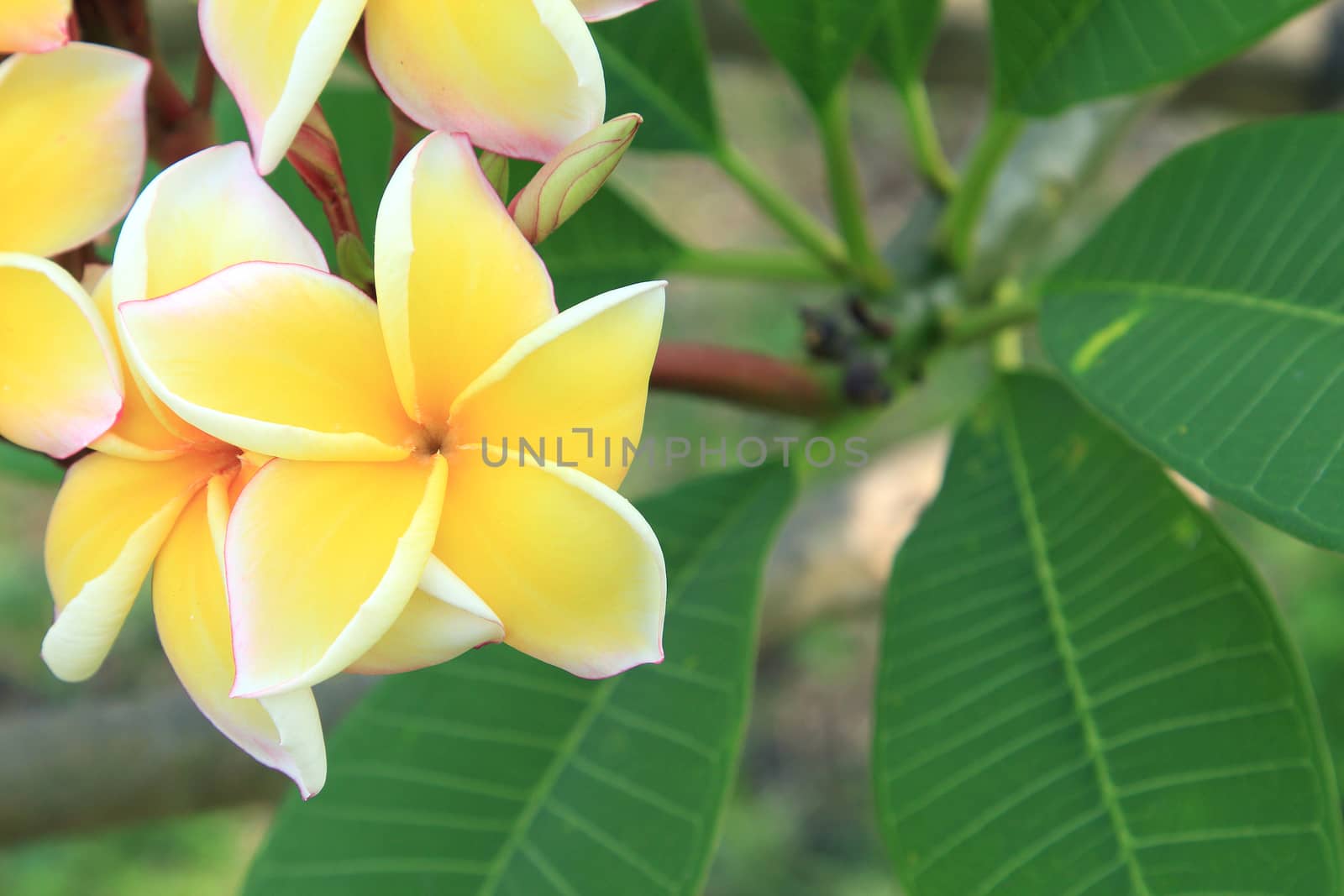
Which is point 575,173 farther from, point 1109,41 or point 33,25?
point 1109,41

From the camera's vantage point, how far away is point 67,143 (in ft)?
1.77

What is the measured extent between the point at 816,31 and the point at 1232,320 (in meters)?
0.40

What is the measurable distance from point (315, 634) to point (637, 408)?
0.50 feet

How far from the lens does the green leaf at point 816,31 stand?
2.91 feet

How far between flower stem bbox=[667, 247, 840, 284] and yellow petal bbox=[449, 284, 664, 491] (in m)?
0.59

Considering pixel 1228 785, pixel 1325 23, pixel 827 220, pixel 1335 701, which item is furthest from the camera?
pixel 827 220

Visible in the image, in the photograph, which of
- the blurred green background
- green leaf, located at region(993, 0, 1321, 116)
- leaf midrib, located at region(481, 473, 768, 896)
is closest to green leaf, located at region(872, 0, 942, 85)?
green leaf, located at region(993, 0, 1321, 116)

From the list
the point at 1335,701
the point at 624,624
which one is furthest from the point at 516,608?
the point at 1335,701

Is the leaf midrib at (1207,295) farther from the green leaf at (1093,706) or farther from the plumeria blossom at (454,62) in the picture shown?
the plumeria blossom at (454,62)

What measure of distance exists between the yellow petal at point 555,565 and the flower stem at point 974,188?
2.10 ft

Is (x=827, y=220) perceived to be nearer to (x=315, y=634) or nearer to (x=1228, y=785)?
(x=1228, y=785)

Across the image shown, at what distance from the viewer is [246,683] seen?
42cm

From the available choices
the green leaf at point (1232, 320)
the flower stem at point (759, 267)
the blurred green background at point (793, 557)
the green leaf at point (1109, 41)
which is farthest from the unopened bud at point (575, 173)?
the blurred green background at point (793, 557)

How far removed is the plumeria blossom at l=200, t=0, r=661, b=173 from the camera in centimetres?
46
